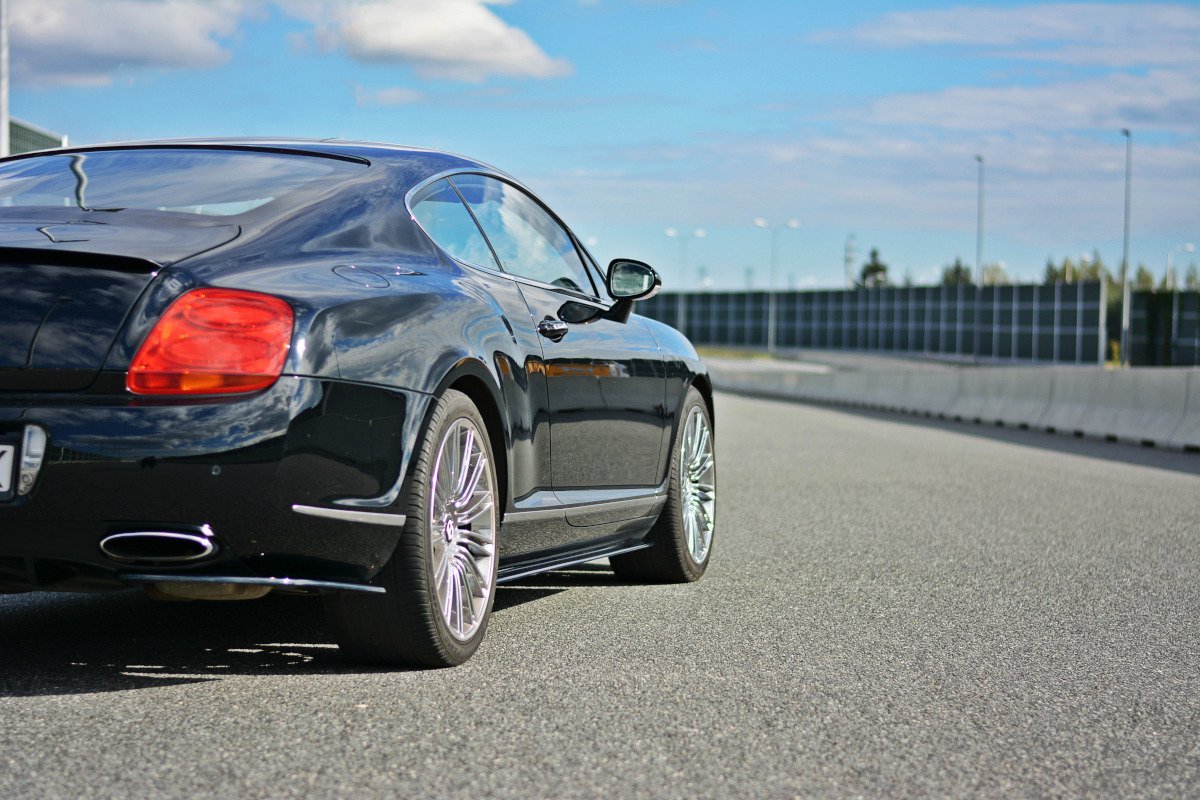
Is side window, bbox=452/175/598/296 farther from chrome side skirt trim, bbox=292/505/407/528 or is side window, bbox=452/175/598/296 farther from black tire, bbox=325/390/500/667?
chrome side skirt trim, bbox=292/505/407/528

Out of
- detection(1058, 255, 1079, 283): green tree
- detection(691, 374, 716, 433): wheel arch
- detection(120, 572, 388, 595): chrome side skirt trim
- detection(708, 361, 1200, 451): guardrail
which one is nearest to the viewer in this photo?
detection(120, 572, 388, 595): chrome side skirt trim

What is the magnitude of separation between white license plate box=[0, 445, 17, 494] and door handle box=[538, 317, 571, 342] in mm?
1936

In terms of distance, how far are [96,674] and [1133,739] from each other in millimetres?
2794

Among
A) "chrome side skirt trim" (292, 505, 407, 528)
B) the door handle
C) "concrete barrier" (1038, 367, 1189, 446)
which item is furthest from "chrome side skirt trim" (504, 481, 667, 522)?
"concrete barrier" (1038, 367, 1189, 446)

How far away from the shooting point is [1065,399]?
23.2 metres

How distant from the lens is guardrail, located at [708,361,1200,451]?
19406 millimetres

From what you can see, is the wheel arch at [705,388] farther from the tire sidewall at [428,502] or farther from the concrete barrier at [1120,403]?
the concrete barrier at [1120,403]

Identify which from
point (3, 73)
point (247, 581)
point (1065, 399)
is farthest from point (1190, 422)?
point (247, 581)

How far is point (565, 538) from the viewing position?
5785mm

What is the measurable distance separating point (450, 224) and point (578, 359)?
701 mm

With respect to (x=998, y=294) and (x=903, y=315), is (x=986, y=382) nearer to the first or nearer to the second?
(x=998, y=294)

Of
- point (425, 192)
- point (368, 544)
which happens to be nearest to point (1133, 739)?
point (368, 544)

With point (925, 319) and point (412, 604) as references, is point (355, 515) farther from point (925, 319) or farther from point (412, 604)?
point (925, 319)

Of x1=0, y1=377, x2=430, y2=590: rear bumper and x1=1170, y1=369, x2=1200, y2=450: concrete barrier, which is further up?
x1=0, y1=377, x2=430, y2=590: rear bumper
